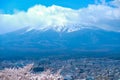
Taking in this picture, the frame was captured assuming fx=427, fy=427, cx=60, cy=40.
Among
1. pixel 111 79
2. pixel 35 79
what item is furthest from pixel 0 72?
pixel 111 79

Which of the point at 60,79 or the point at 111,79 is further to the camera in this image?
the point at 111,79

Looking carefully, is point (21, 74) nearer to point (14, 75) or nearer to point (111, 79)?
point (14, 75)

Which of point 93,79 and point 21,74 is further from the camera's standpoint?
point 93,79

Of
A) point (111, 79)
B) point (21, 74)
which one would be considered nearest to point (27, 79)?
point (21, 74)

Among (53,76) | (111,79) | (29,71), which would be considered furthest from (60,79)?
(111,79)

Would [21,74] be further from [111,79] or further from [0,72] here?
[111,79]

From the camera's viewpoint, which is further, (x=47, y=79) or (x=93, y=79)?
(x=93, y=79)

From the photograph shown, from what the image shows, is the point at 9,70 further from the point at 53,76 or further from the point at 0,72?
the point at 53,76
